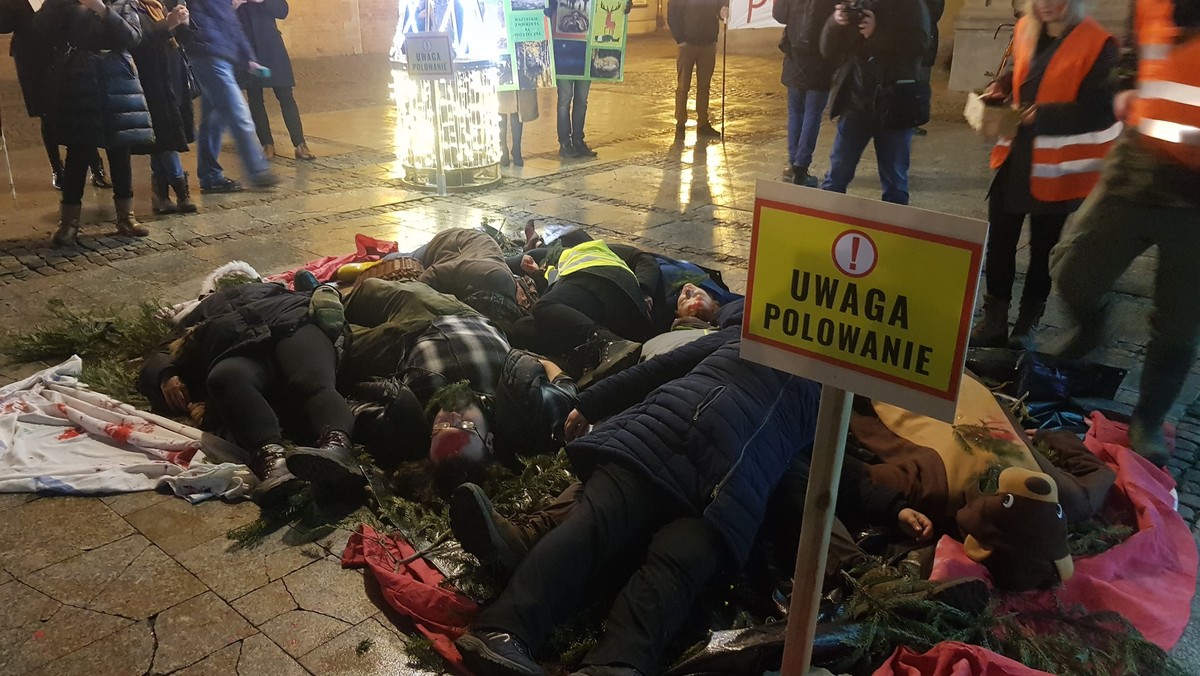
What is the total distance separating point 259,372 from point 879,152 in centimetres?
394

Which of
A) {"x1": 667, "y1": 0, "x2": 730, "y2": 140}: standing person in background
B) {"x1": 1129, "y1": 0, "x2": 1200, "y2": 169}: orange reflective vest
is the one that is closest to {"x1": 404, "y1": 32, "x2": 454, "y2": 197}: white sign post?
{"x1": 667, "y1": 0, "x2": 730, "y2": 140}: standing person in background

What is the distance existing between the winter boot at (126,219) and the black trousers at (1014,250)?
5.52 metres

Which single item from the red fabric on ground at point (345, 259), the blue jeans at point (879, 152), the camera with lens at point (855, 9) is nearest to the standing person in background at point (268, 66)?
the red fabric on ground at point (345, 259)

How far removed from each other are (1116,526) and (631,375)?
1.61 m

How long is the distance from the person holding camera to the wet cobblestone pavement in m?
1.02

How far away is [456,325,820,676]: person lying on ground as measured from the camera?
7.36 ft

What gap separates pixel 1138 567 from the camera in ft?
8.74

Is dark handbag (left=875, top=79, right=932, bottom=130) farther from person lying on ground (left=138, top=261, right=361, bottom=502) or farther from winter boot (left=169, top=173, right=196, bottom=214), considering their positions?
winter boot (left=169, top=173, right=196, bottom=214)

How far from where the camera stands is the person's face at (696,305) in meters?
4.01

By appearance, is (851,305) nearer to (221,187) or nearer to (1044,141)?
(1044,141)

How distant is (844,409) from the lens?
1751mm

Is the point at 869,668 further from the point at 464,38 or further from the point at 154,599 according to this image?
the point at 464,38

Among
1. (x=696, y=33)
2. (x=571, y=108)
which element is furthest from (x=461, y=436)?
(x=696, y=33)

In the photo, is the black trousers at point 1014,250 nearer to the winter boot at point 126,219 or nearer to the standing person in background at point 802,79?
the standing person in background at point 802,79
